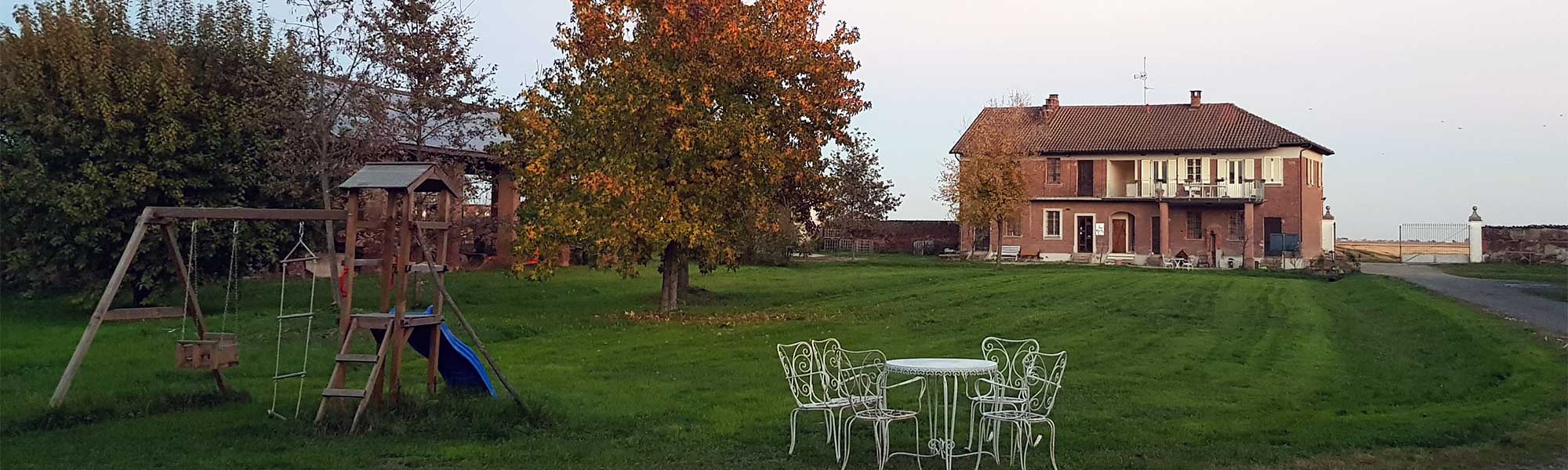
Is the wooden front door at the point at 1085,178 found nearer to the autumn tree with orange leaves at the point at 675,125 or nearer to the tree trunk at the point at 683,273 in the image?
the tree trunk at the point at 683,273

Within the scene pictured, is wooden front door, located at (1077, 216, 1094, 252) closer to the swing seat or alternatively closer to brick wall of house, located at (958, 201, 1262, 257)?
brick wall of house, located at (958, 201, 1262, 257)

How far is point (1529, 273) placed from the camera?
36.1 meters

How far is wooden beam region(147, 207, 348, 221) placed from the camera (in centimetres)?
918

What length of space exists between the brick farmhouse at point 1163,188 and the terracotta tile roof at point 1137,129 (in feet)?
0.21

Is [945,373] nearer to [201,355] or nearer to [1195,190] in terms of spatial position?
[201,355]

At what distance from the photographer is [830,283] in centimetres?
2919

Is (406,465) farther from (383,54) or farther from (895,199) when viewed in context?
(895,199)

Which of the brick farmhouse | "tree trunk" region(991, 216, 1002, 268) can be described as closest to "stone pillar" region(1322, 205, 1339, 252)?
the brick farmhouse

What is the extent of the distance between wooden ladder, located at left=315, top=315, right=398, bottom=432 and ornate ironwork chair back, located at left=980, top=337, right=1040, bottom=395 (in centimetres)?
459

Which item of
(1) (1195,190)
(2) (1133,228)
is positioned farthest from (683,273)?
(2) (1133,228)

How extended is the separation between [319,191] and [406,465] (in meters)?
12.6

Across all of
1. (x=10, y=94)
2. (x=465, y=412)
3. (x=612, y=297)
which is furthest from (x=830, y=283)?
(x=465, y=412)

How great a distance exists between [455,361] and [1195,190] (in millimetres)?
42291

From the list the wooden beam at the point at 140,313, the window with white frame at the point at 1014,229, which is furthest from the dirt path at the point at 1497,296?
the wooden beam at the point at 140,313
